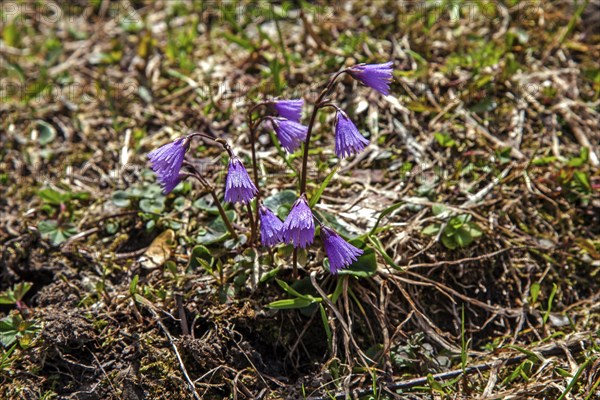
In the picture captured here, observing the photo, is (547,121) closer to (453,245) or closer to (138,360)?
(453,245)

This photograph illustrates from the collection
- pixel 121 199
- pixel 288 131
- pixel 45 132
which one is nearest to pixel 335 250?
pixel 288 131

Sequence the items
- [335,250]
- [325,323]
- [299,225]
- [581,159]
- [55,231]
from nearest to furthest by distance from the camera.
A: [299,225] → [335,250] → [325,323] → [55,231] → [581,159]

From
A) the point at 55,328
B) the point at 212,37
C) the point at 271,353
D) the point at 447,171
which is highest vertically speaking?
the point at 212,37

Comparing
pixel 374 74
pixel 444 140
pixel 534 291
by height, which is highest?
pixel 374 74

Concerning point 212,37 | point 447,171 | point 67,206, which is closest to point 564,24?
point 447,171

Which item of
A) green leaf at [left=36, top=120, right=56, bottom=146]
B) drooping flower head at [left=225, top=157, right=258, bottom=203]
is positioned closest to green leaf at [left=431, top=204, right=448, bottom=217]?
drooping flower head at [left=225, top=157, right=258, bottom=203]

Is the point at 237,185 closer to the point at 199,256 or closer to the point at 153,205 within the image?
the point at 199,256

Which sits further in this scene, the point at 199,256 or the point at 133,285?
the point at 199,256

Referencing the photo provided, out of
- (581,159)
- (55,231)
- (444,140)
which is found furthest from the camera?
(444,140)
